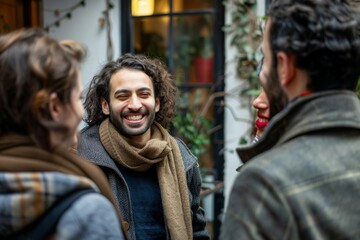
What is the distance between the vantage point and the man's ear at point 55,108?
1378 mm

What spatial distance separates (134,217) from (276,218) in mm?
1315

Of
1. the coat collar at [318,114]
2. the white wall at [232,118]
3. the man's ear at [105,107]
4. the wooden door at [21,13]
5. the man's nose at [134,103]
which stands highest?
the wooden door at [21,13]

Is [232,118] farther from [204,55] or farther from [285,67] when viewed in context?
[285,67]

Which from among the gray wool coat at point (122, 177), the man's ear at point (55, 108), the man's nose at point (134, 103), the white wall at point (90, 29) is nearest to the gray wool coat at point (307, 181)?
the man's ear at point (55, 108)

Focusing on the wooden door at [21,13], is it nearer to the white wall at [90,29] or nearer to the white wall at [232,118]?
the white wall at [90,29]

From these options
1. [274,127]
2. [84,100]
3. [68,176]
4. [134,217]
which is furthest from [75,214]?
[84,100]

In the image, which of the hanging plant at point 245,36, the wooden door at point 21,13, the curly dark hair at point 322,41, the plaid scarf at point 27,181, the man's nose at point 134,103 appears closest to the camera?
the plaid scarf at point 27,181

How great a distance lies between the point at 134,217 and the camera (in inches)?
98.4

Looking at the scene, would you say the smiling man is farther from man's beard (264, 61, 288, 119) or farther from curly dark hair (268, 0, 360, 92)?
curly dark hair (268, 0, 360, 92)

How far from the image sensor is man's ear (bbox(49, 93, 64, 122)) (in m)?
1.38

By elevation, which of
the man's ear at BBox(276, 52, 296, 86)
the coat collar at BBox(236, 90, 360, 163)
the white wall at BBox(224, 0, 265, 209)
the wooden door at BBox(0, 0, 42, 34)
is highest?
the wooden door at BBox(0, 0, 42, 34)

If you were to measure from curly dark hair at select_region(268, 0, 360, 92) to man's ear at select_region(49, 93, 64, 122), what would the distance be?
2.05 feet

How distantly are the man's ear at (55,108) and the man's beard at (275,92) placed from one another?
60 cm

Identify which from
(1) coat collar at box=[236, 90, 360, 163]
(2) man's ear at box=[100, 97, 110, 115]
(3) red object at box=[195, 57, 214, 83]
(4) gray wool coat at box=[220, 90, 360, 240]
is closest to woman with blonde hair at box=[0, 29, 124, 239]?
(4) gray wool coat at box=[220, 90, 360, 240]
